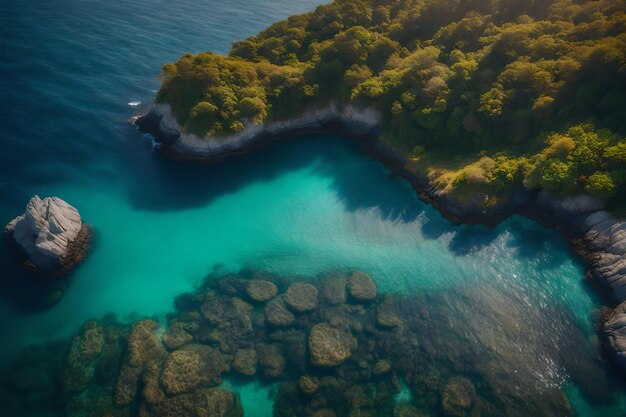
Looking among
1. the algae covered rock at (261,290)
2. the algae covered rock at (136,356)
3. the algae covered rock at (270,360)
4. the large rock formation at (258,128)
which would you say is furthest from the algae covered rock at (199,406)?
the large rock formation at (258,128)

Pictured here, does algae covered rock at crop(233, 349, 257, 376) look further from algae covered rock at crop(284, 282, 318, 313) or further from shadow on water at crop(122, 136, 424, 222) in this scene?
shadow on water at crop(122, 136, 424, 222)

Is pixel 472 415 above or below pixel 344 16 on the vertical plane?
below

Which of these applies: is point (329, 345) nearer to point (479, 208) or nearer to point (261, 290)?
point (261, 290)

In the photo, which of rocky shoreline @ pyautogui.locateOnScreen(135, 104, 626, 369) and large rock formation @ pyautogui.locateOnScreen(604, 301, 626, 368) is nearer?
large rock formation @ pyautogui.locateOnScreen(604, 301, 626, 368)

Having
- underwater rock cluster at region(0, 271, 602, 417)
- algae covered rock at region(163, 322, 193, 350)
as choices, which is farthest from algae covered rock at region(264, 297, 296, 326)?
algae covered rock at region(163, 322, 193, 350)

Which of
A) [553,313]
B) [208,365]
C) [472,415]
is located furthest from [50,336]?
[553,313]

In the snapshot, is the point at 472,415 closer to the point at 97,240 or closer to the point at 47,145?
the point at 97,240
